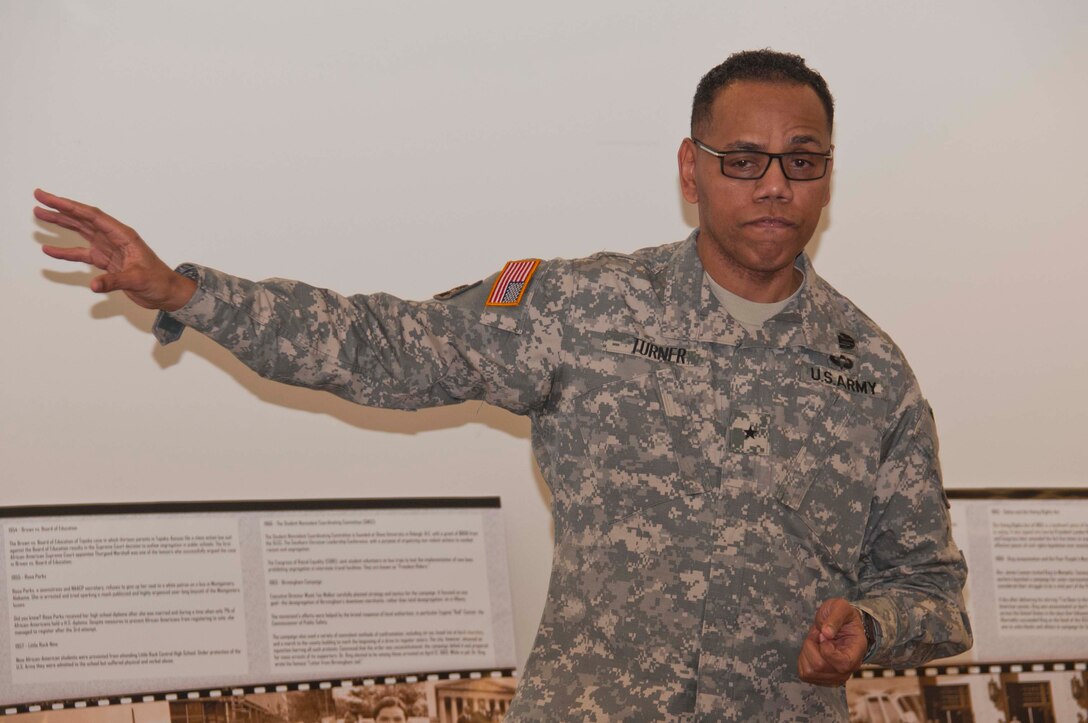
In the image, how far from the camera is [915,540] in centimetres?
217

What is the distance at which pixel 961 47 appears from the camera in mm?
3350

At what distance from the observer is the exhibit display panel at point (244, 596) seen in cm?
277

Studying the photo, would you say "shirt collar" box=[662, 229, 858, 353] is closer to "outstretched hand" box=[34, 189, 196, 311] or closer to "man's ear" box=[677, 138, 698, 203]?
"man's ear" box=[677, 138, 698, 203]

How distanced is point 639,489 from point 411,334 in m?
0.43

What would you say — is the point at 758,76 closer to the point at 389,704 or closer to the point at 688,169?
the point at 688,169

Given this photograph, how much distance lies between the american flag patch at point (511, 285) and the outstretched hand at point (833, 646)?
26.7 inches

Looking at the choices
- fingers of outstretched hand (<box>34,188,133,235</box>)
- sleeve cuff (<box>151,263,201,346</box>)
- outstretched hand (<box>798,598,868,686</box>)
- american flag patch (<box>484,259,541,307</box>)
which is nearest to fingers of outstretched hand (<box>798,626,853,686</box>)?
outstretched hand (<box>798,598,868,686</box>)

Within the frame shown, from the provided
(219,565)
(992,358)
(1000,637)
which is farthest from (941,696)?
(219,565)

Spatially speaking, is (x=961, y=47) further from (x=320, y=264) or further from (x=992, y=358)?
(x=320, y=264)

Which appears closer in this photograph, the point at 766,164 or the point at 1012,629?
the point at 766,164

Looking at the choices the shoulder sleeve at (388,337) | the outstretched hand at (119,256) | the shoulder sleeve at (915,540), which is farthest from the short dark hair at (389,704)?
the outstretched hand at (119,256)

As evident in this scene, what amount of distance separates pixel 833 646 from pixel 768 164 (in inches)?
30.7

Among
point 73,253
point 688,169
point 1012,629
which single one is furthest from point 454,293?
point 1012,629

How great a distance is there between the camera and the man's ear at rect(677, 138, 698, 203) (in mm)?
2262
